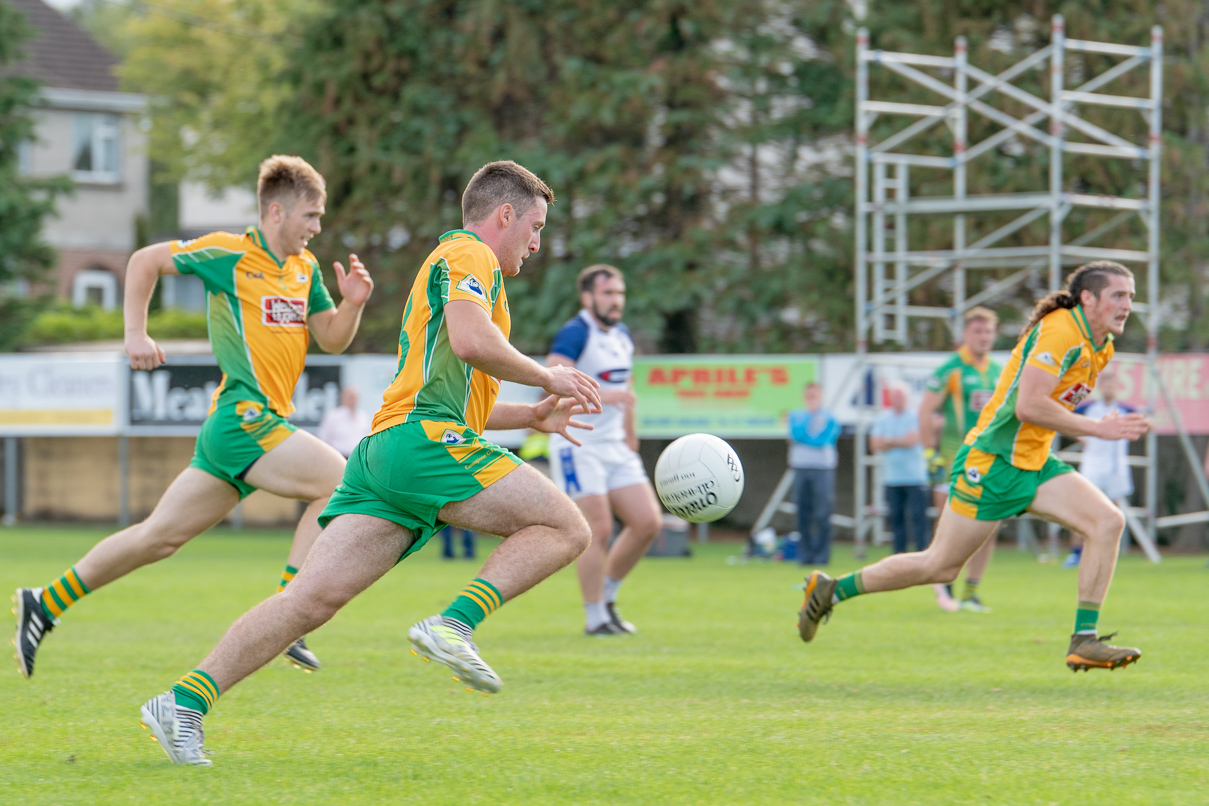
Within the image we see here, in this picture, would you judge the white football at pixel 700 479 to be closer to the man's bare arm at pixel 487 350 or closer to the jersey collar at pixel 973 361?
the man's bare arm at pixel 487 350

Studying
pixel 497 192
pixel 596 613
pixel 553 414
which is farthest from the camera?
pixel 596 613

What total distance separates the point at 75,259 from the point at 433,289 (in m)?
41.8

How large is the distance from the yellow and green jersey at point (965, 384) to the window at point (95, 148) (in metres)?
36.5

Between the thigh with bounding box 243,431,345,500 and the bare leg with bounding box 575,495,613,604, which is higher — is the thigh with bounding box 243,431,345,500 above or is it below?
above

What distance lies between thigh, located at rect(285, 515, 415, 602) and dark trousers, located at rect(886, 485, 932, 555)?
9.18m

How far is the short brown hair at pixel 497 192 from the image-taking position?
533 centimetres

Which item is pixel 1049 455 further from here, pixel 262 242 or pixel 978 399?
pixel 262 242

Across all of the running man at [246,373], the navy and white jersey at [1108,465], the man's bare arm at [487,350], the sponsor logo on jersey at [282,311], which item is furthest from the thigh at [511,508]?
the navy and white jersey at [1108,465]

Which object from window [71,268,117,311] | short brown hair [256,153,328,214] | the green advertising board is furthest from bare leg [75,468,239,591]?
window [71,268,117,311]

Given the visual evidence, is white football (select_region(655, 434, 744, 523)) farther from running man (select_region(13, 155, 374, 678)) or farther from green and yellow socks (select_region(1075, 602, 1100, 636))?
green and yellow socks (select_region(1075, 602, 1100, 636))

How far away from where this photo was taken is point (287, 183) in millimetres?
7230

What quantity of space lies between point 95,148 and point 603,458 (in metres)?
37.9

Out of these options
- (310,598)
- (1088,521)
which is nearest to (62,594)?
(310,598)

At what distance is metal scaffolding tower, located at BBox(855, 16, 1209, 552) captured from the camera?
57.8 ft
